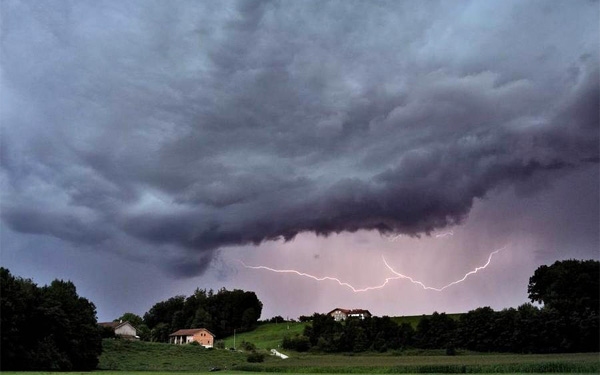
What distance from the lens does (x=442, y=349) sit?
12338 centimetres

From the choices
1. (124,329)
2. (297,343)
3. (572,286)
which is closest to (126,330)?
(124,329)

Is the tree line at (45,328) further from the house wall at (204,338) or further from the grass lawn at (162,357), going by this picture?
the house wall at (204,338)

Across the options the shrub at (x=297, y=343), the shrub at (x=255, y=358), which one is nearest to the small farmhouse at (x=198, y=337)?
the shrub at (x=297, y=343)

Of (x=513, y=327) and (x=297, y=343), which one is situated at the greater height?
(x=513, y=327)

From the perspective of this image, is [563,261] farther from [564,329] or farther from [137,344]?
[137,344]

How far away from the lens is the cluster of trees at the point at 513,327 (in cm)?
9375

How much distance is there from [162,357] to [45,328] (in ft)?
142

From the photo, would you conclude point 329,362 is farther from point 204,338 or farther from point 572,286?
point 204,338

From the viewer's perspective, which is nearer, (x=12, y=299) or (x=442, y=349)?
(x=12, y=299)

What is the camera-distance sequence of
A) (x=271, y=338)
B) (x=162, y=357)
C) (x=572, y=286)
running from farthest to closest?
1. (x=271, y=338)
2. (x=162, y=357)
3. (x=572, y=286)

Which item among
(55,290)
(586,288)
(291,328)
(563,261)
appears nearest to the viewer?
(55,290)

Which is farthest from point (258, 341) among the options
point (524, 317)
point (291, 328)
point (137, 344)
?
point (524, 317)

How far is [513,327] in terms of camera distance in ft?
349

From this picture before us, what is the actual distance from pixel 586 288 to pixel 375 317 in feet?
183
